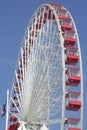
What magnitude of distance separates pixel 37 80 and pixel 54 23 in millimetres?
4269

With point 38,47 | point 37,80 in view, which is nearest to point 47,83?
point 37,80

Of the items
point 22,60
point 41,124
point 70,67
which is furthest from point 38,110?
point 22,60

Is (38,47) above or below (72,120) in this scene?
above

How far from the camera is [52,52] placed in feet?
141

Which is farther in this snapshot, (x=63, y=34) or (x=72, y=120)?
(x=63, y=34)

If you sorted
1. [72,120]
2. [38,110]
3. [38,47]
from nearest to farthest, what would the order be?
[72,120] → [38,110] → [38,47]

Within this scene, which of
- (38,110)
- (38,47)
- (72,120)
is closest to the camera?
(72,120)

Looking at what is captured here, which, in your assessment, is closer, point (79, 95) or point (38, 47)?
point (79, 95)

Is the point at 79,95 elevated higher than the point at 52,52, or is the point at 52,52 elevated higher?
the point at 52,52

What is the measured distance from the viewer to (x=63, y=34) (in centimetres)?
4444

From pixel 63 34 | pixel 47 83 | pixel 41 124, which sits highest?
pixel 63 34

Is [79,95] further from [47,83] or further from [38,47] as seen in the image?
[38,47]

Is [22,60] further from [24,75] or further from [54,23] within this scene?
[54,23]

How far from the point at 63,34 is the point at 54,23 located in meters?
1.20
